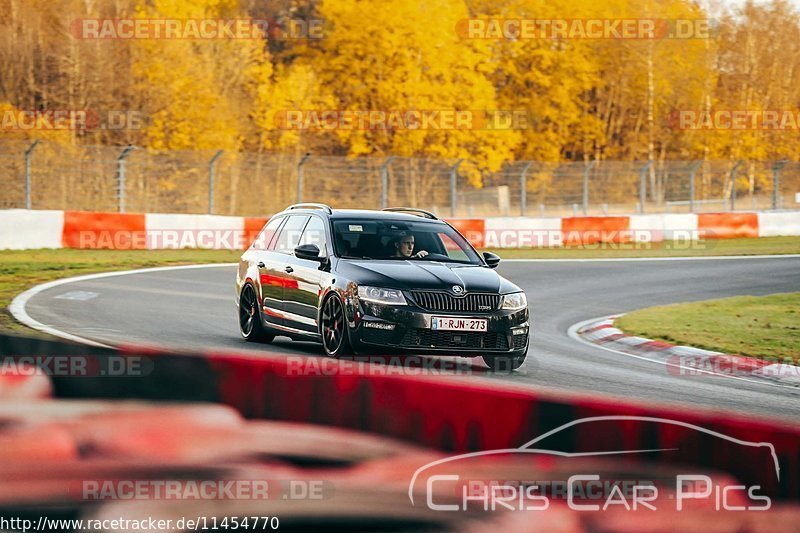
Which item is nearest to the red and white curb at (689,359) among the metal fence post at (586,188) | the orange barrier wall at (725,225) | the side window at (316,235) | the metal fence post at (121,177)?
the side window at (316,235)

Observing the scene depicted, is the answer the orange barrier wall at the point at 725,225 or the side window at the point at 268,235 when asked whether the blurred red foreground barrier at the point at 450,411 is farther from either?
the orange barrier wall at the point at 725,225

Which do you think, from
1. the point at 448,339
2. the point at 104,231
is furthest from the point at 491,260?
the point at 104,231

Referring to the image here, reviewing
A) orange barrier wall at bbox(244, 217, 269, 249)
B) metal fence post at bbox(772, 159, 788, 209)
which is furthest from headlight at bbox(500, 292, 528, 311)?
metal fence post at bbox(772, 159, 788, 209)

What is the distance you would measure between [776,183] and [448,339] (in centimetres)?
3164

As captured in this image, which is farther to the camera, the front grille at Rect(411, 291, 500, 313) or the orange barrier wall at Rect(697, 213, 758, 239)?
the orange barrier wall at Rect(697, 213, 758, 239)

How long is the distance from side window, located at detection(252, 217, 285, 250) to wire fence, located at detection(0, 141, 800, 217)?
56.2ft

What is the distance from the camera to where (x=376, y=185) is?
35688mm

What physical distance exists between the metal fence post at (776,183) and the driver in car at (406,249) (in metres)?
29.0

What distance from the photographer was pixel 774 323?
16594 mm

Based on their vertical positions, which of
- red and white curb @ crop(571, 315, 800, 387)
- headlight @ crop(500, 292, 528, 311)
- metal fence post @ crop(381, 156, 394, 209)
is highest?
metal fence post @ crop(381, 156, 394, 209)

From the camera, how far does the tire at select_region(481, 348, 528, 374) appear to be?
36.7ft

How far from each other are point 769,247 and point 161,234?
16476mm

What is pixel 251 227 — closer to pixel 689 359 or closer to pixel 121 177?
pixel 121 177

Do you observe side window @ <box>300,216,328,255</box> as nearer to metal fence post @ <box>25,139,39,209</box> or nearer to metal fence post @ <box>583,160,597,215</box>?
metal fence post @ <box>25,139,39,209</box>
